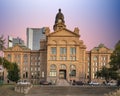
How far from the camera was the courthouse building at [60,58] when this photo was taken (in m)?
114

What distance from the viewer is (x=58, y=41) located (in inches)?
4488

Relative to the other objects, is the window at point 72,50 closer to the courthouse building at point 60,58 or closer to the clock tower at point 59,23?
the courthouse building at point 60,58

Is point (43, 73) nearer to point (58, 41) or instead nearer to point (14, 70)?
point (58, 41)

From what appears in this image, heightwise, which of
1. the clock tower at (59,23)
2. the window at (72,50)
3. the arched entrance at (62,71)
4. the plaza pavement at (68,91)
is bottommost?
the plaza pavement at (68,91)

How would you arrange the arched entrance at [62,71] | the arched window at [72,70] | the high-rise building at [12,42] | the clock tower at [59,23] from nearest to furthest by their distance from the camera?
the arched window at [72,70] → the arched entrance at [62,71] → the clock tower at [59,23] → the high-rise building at [12,42]

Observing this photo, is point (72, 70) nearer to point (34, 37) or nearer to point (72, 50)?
point (72, 50)

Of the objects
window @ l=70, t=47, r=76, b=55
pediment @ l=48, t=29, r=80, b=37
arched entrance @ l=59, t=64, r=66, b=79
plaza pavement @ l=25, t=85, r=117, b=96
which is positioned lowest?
plaza pavement @ l=25, t=85, r=117, b=96

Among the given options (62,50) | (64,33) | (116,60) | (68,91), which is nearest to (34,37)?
(62,50)

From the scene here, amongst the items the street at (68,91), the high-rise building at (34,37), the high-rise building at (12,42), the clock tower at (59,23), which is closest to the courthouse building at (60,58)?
the clock tower at (59,23)

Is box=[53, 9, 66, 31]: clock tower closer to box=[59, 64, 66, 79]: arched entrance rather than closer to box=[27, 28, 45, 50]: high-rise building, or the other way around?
box=[59, 64, 66, 79]: arched entrance

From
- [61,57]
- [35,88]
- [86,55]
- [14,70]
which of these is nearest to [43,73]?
[61,57]

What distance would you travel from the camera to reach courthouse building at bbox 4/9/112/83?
113750mm

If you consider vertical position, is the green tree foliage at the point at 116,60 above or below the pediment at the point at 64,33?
below

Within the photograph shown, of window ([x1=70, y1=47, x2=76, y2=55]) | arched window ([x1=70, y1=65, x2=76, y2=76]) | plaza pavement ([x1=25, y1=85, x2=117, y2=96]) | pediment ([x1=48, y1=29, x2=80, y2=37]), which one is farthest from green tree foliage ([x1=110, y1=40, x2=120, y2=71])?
pediment ([x1=48, y1=29, x2=80, y2=37])
